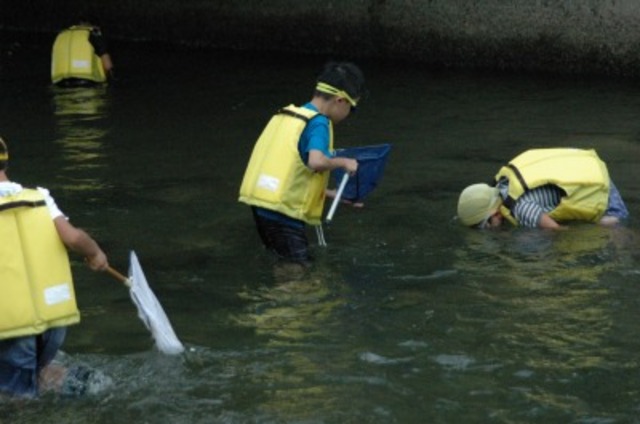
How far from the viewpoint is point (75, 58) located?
16016mm

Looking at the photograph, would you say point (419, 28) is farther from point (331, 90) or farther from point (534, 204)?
point (331, 90)

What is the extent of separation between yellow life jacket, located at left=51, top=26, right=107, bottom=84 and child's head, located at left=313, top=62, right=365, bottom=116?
343 inches

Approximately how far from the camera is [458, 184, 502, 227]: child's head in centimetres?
876

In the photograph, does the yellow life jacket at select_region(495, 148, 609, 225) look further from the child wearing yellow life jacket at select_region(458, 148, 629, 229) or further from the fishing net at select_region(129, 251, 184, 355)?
the fishing net at select_region(129, 251, 184, 355)

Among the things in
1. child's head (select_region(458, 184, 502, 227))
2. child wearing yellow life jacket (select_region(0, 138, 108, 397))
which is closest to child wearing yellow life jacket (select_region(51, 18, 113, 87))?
child's head (select_region(458, 184, 502, 227))

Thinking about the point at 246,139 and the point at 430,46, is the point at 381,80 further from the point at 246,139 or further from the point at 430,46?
the point at 246,139

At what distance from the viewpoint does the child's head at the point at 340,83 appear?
789 cm

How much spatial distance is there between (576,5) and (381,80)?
8.69ft

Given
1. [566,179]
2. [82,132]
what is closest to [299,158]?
[566,179]

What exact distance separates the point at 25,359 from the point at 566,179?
437 centimetres

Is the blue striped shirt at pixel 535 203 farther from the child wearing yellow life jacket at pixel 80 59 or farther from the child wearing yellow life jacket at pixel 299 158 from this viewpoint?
the child wearing yellow life jacket at pixel 80 59

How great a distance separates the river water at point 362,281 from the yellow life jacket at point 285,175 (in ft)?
1.66

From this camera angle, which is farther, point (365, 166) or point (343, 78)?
point (365, 166)

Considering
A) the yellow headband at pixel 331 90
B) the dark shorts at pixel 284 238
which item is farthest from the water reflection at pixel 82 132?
the yellow headband at pixel 331 90
